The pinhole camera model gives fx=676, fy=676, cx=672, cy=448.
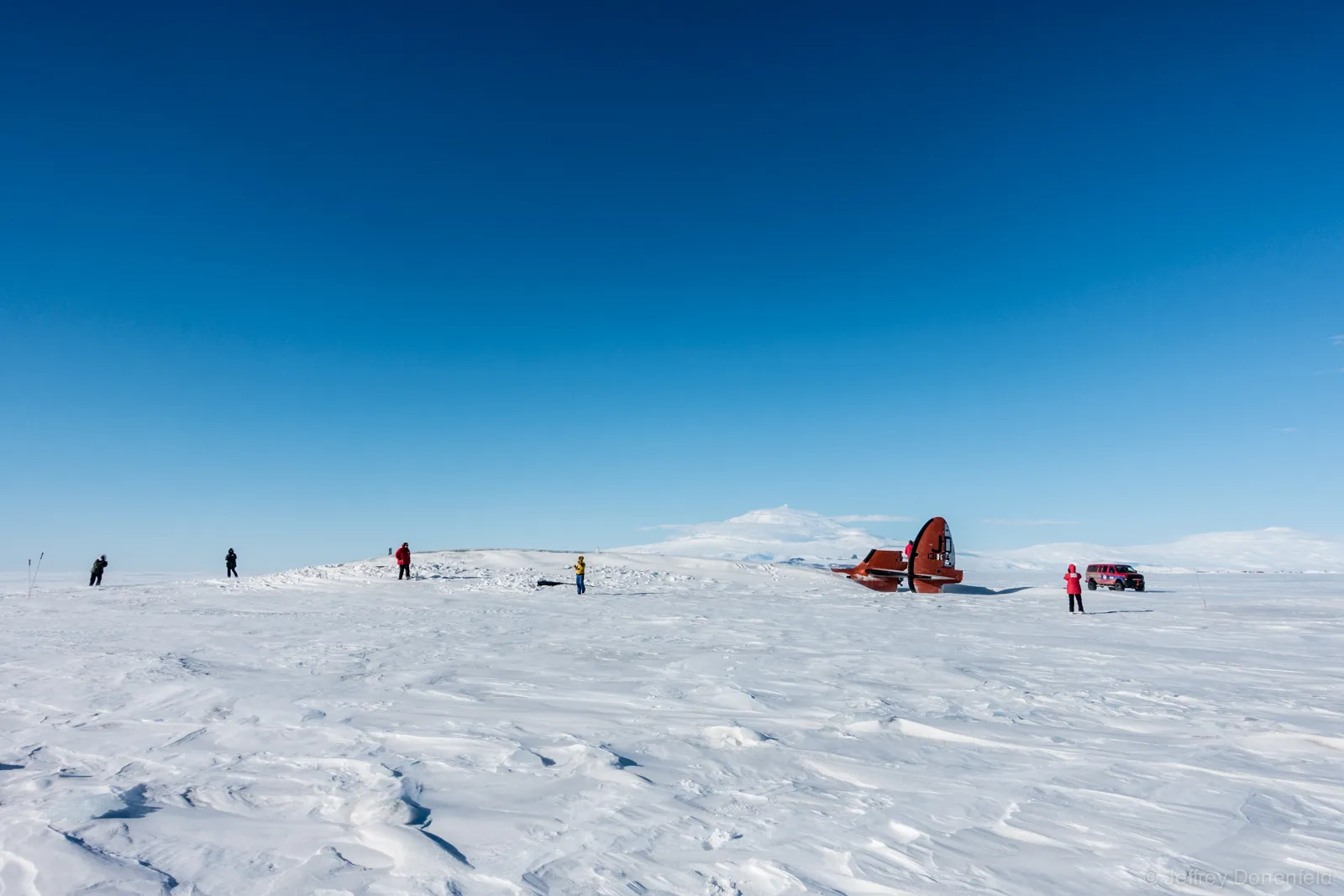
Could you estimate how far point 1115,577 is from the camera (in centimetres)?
3422

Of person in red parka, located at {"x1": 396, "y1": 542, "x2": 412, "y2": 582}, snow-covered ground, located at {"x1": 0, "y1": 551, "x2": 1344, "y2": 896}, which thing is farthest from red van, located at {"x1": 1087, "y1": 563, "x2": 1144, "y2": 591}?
person in red parka, located at {"x1": 396, "y1": 542, "x2": 412, "y2": 582}

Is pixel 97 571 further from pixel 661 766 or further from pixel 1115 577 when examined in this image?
pixel 1115 577

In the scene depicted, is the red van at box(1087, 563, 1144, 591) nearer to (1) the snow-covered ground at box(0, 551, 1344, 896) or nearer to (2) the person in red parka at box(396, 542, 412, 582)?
(1) the snow-covered ground at box(0, 551, 1344, 896)

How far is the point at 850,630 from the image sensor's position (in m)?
14.8

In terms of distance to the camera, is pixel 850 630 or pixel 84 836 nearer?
pixel 84 836

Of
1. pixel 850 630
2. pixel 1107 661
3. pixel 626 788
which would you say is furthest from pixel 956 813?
pixel 850 630

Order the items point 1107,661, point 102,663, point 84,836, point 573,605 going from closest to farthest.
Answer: point 84,836
point 102,663
point 1107,661
point 573,605

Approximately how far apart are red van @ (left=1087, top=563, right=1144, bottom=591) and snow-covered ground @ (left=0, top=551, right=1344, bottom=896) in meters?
23.5

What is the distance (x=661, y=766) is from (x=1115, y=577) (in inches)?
1450

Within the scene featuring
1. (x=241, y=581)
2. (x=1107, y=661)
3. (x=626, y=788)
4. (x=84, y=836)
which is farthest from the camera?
(x=241, y=581)

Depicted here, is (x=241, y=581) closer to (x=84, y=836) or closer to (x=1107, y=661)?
(x=84, y=836)

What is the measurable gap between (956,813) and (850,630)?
1073 cm

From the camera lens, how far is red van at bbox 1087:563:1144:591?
1318 inches

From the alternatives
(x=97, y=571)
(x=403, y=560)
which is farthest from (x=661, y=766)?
(x=97, y=571)
